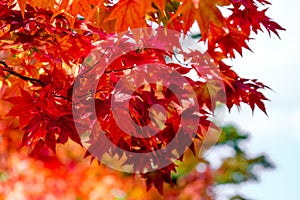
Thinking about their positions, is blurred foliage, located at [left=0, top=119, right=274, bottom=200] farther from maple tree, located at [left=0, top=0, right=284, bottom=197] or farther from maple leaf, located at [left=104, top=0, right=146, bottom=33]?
maple leaf, located at [left=104, top=0, right=146, bottom=33]

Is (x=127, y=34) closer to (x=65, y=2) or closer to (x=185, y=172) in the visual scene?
(x=65, y=2)

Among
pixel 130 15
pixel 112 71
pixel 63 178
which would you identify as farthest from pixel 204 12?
pixel 63 178

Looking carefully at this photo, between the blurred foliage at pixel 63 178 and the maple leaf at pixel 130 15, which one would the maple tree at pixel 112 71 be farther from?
the blurred foliage at pixel 63 178

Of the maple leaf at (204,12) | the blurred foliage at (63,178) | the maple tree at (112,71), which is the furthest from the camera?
the blurred foliage at (63,178)

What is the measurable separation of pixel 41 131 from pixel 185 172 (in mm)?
7139

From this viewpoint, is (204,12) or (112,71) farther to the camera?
(112,71)

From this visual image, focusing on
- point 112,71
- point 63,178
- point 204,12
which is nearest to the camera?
point 204,12

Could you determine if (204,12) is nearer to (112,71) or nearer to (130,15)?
(130,15)

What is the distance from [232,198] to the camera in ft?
34.4

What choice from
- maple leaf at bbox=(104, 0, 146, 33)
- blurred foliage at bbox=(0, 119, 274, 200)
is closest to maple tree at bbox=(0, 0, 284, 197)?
maple leaf at bbox=(104, 0, 146, 33)

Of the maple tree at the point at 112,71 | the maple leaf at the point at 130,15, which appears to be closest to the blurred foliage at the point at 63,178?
the maple tree at the point at 112,71

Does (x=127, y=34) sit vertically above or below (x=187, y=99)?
above

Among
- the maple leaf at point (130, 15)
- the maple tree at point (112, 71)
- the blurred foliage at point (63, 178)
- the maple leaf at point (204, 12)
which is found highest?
the maple leaf at point (204, 12)

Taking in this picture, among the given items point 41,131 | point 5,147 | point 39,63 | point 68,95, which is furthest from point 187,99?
point 5,147
